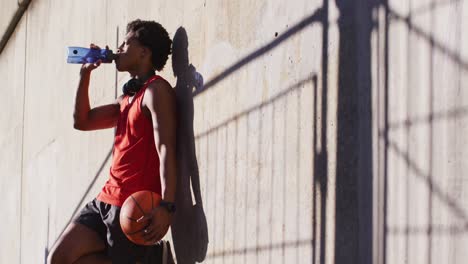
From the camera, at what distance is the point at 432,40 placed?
10.1 ft

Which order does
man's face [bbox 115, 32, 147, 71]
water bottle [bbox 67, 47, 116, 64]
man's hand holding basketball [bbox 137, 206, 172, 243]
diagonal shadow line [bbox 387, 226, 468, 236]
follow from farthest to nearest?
1. water bottle [bbox 67, 47, 116, 64]
2. man's face [bbox 115, 32, 147, 71]
3. man's hand holding basketball [bbox 137, 206, 172, 243]
4. diagonal shadow line [bbox 387, 226, 468, 236]

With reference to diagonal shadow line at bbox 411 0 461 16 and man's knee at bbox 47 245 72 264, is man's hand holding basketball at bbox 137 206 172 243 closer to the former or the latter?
man's knee at bbox 47 245 72 264

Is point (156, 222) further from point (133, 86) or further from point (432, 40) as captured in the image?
point (432, 40)

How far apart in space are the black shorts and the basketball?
256 mm

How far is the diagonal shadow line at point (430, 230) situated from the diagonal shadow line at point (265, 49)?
1083mm

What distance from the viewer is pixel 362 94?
352 cm

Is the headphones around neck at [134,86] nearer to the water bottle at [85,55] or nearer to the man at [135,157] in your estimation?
the man at [135,157]

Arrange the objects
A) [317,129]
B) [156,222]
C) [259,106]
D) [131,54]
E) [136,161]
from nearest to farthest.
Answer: [317,129], [259,106], [156,222], [136,161], [131,54]

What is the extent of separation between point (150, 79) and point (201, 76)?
0.30m

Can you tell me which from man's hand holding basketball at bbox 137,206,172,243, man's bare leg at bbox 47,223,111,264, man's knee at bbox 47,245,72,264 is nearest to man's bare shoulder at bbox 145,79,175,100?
man's hand holding basketball at bbox 137,206,172,243

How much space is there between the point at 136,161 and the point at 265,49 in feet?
3.91

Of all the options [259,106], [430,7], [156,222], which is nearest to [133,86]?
[156,222]

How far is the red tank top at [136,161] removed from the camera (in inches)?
200

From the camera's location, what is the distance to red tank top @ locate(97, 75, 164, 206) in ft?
16.7
